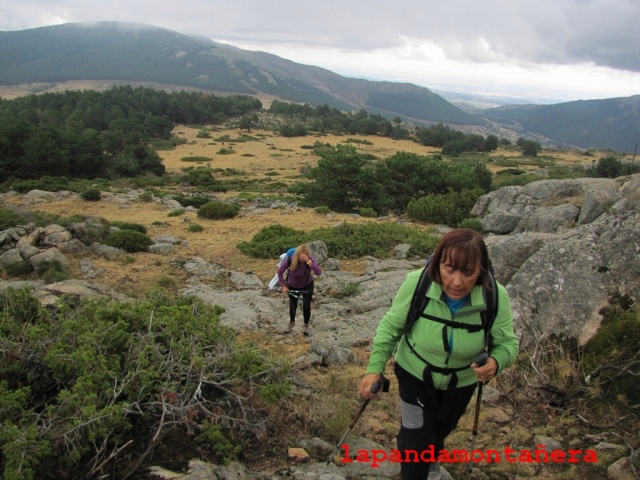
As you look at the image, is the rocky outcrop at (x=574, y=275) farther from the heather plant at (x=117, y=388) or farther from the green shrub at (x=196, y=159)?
the green shrub at (x=196, y=159)

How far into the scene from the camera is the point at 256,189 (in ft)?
99.6

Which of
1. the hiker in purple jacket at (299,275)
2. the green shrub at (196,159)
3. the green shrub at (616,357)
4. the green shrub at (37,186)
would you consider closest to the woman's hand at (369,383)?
the green shrub at (616,357)

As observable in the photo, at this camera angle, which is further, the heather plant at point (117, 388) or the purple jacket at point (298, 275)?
the purple jacket at point (298, 275)

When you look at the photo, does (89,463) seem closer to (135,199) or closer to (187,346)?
(187,346)

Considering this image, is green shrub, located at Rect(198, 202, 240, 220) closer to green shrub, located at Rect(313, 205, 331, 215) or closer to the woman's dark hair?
green shrub, located at Rect(313, 205, 331, 215)

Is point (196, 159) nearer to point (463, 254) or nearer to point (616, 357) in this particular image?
point (616, 357)

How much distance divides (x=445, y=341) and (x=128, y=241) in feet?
37.5

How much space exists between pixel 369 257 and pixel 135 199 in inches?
615

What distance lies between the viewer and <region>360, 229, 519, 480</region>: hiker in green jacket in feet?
7.28

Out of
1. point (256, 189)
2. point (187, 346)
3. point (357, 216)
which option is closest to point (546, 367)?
point (187, 346)

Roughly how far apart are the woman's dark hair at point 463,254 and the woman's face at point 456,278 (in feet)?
0.05

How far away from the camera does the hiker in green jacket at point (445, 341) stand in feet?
7.28

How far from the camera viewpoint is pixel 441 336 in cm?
226

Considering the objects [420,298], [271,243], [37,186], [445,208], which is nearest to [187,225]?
[271,243]
